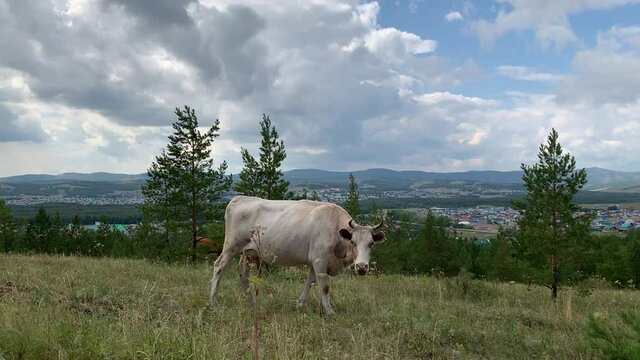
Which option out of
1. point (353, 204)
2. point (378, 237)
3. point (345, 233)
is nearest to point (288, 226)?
point (345, 233)

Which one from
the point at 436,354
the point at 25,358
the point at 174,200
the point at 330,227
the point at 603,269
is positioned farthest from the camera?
the point at 603,269

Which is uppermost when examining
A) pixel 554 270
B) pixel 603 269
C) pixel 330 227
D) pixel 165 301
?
pixel 330 227

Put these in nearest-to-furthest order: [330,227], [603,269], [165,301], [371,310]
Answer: [165,301], [371,310], [330,227], [603,269]

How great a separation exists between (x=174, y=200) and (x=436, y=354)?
2065 centimetres

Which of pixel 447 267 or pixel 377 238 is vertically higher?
pixel 377 238

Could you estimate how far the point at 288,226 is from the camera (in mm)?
10719

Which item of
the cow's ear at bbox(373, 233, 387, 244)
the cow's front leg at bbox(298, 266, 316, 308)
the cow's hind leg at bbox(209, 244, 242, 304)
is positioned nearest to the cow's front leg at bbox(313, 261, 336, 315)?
the cow's front leg at bbox(298, 266, 316, 308)

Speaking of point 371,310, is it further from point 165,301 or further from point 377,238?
point 165,301

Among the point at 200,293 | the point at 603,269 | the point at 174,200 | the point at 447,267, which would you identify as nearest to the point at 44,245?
the point at 174,200

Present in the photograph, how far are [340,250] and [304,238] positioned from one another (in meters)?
0.86

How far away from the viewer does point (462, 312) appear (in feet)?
34.4

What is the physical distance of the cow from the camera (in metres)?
10.2

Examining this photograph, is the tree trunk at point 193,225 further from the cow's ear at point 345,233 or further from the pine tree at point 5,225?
the pine tree at point 5,225

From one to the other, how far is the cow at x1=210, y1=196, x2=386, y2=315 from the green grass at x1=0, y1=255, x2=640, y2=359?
780 millimetres
